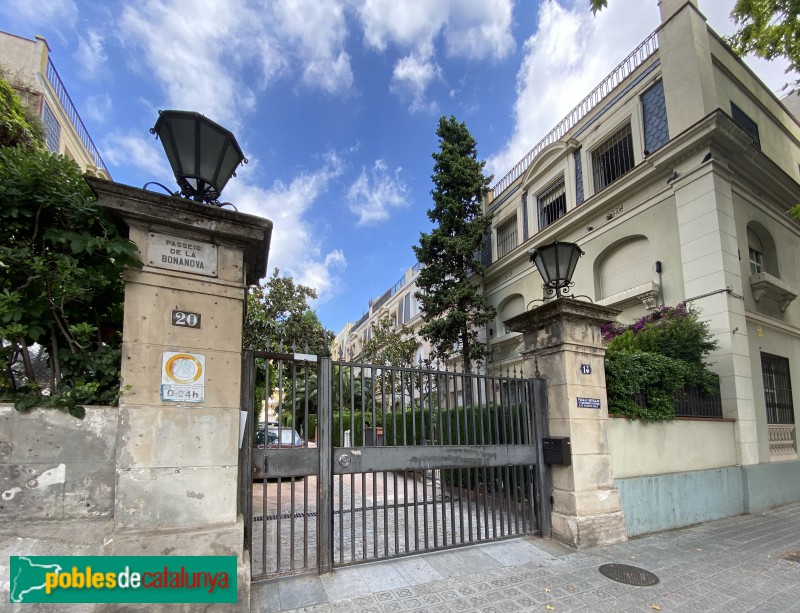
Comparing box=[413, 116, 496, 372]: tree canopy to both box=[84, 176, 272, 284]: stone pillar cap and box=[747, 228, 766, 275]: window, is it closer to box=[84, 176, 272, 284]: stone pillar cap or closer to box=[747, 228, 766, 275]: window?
box=[747, 228, 766, 275]: window

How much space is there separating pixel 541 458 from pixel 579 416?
2.74 feet

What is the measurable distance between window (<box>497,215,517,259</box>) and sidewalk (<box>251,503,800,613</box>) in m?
12.5

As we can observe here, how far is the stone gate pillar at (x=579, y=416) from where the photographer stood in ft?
19.0

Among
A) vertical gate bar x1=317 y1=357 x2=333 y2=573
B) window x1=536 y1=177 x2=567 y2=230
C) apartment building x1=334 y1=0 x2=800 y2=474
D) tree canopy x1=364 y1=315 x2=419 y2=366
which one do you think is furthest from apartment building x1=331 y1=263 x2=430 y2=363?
vertical gate bar x1=317 y1=357 x2=333 y2=573

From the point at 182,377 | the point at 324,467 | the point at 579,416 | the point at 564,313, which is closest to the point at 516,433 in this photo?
the point at 579,416

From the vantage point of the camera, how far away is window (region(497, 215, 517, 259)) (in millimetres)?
16969

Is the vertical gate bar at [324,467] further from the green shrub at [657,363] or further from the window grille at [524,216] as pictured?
the window grille at [524,216]

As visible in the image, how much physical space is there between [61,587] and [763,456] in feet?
39.4

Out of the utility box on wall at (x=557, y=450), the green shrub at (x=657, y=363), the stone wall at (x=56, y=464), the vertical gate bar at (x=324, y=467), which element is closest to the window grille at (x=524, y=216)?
the green shrub at (x=657, y=363)

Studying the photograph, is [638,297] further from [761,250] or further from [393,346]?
[393,346]

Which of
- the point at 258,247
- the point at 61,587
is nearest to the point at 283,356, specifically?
the point at 258,247

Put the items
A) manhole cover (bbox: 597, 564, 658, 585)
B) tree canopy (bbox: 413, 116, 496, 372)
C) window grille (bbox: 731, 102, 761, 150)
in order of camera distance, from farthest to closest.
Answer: tree canopy (bbox: 413, 116, 496, 372)
window grille (bbox: 731, 102, 761, 150)
manhole cover (bbox: 597, 564, 658, 585)

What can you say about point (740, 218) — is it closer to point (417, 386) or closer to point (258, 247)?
point (417, 386)

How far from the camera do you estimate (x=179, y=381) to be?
144 inches
